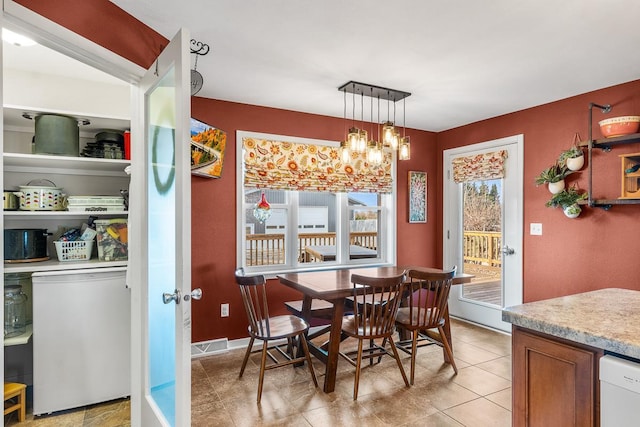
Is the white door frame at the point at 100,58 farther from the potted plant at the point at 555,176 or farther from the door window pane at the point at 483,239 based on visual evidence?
the door window pane at the point at 483,239

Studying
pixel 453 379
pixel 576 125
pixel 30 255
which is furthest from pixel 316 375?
pixel 576 125

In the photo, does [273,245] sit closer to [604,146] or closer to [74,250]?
[74,250]

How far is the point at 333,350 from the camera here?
2.72m

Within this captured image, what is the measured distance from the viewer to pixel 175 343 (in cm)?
164

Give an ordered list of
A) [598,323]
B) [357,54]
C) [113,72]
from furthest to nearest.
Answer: [357,54] → [113,72] → [598,323]

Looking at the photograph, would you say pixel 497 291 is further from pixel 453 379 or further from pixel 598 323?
pixel 598 323

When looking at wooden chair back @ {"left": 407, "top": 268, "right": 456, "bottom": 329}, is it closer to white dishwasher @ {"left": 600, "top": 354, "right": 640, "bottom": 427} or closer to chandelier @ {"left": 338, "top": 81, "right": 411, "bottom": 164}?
chandelier @ {"left": 338, "top": 81, "right": 411, "bottom": 164}

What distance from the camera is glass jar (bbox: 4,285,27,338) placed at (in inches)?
94.0

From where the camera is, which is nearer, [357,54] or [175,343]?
[175,343]

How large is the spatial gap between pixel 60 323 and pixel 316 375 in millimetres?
1870

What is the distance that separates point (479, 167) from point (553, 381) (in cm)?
322

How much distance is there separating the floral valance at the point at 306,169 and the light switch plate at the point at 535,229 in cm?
161

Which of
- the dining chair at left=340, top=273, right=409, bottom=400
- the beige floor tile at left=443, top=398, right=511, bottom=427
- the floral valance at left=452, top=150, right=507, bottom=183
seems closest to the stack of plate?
the dining chair at left=340, top=273, right=409, bottom=400

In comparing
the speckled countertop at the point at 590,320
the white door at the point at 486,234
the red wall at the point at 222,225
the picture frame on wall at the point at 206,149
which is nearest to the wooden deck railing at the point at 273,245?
the red wall at the point at 222,225
